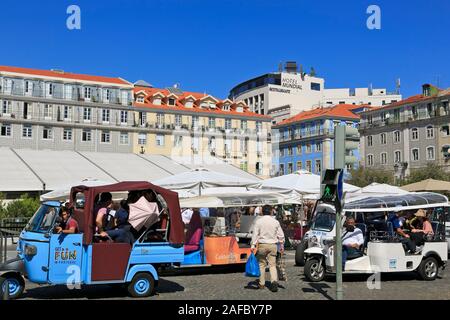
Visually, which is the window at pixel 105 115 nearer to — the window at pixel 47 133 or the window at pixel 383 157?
the window at pixel 47 133

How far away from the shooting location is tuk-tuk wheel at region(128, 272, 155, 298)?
34.3ft

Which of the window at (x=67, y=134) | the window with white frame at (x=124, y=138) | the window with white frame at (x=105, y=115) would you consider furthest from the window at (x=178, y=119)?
the window at (x=67, y=134)

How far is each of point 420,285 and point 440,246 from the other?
5.06 feet

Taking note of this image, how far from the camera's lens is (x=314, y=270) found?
12.9 m

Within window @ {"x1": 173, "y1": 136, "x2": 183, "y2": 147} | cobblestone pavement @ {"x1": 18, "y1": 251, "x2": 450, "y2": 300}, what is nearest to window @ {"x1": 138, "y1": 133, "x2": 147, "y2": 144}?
window @ {"x1": 173, "y1": 136, "x2": 183, "y2": 147}

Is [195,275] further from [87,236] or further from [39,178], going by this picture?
[39,178]

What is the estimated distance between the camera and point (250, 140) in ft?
235

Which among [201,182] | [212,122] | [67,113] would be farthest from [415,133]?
[201,182]

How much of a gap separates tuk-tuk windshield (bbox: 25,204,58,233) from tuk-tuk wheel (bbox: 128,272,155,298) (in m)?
1.93

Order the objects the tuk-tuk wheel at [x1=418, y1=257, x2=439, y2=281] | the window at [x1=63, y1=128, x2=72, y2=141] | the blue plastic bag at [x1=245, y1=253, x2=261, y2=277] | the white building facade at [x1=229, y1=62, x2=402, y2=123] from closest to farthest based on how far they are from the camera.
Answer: the blue plastic bag at [x1=245, y1=253, x2=261, y2=277] < the tuk-tuk wheel at [x1=418, y1=257, x2=439, y2=281] < the window at [x1=63, y1=128, x2=72, y2=141] < the white building facade at [x1=229, y1=62, x2=402, y2=123]

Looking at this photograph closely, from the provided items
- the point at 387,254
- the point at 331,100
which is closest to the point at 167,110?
the point at 331,100

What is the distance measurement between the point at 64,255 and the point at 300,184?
12616 mm

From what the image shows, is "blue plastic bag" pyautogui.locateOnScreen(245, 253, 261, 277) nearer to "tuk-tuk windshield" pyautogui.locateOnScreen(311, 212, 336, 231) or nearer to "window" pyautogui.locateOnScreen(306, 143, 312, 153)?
"tuk-tuk windshield" pyautogui.locateOnScreen(311, 212, 336, 231)
